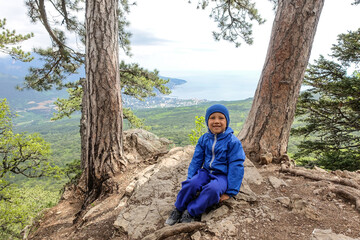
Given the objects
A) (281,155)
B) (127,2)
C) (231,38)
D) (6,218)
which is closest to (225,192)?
(281,155)

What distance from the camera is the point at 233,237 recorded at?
1.72 m

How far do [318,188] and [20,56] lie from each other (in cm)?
855

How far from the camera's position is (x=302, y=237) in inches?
65.4

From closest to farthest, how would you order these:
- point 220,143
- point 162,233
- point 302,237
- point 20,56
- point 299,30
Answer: point 302,237, point 162,233, point 220,143, point 299,30, point 20,56

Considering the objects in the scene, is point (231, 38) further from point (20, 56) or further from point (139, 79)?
point (20, 56)

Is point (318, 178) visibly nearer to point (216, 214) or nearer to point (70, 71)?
point (216, 214)

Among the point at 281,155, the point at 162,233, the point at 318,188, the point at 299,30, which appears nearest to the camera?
the point at 162,233

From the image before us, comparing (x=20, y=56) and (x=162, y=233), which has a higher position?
(x=20, y=56)

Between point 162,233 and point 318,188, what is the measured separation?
7.07 feet

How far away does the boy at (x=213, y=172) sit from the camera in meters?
2.02

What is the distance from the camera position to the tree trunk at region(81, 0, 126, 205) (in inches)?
144

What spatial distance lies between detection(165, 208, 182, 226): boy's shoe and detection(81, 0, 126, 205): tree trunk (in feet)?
6.80

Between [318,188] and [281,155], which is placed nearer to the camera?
[318,188]

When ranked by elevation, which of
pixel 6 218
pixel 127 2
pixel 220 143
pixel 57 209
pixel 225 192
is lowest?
pixel 6 218
